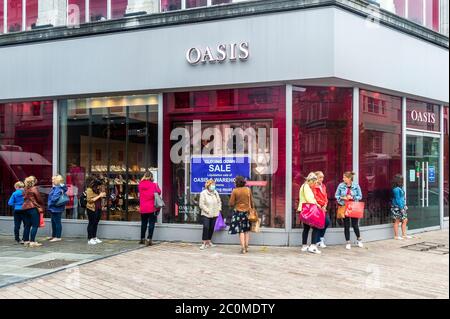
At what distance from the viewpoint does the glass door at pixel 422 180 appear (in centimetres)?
1362

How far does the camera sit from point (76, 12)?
43.9 ft

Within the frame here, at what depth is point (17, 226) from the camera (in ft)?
38.7

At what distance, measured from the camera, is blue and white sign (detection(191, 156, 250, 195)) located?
38.5 ft

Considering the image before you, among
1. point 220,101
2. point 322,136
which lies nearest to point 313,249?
point 322,136

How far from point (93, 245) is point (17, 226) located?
6.52 ft

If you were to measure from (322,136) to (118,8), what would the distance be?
6.14 metres

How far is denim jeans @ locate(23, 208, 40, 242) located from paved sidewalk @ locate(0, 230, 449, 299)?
9.02ft

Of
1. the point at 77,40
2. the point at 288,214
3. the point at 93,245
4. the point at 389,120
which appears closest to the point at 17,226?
the point at 93,245

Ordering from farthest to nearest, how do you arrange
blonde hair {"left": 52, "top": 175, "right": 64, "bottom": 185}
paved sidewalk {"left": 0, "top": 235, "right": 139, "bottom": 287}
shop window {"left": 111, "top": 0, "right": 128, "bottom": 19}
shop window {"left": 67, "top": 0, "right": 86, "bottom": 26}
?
shop window {"left": 67, "top": 0, "right": 86, "bottom": 26} < shop window {"left": 111, "top": 0, "right": 128, "bottom": 19} < blonde hair {"left": 52, "top": 175, "right": 64, "bottom": 185} < paved sidewalk {"left": 0, "top": 235, "right": 139, "bottom": 287}

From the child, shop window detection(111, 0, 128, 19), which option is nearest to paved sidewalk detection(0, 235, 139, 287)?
the child

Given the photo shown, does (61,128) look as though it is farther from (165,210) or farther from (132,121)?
(165,210)

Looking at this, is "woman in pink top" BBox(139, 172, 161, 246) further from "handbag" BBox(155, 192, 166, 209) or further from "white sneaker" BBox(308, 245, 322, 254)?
"white sneaker" BBox(308, 245, 322, 254)

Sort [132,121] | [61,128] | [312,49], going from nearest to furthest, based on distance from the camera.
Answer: [312,49], [132,121], [61,128]

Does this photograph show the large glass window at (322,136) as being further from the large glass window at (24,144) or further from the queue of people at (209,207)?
the large glass window at (24,144)
